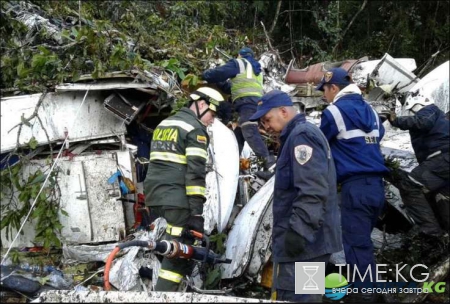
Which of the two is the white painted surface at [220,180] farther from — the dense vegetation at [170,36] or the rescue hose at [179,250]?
the dense vegetation at [170,36]

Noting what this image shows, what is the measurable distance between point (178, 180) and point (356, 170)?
4.50 ft

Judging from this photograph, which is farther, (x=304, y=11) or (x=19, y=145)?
(x=304, y=11)

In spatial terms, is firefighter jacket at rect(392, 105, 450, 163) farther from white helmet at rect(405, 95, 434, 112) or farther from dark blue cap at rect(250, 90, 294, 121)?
dark blue cap at rect(250, 90, 294, 121)

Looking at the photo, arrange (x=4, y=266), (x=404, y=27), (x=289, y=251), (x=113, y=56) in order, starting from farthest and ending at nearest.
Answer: (x=404, y=27)
(x=113, y=56)
(x=4, y=266)
(x=289, y=251)

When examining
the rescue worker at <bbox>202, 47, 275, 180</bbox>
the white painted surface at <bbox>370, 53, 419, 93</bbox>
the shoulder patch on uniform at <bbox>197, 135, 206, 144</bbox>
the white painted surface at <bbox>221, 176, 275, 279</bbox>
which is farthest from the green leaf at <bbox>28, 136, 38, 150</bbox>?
the white painted surface at <bbox>370, 53, 419, 93</bbox>

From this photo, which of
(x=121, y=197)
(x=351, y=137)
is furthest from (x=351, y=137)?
(x=121, y=197)

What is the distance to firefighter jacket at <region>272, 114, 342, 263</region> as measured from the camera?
9.88 ft

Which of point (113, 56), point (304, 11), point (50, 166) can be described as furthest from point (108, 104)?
point (304, 11)

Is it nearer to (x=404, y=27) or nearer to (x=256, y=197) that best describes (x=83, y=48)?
(x=256, y=197)

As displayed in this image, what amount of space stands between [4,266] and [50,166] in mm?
942

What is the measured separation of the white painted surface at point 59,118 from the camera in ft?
15.8

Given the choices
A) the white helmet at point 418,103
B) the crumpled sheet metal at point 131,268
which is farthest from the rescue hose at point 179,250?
the white helmet at point 418,103

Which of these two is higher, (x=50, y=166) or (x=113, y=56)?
(x=113, y=56)

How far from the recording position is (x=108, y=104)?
5234mm
